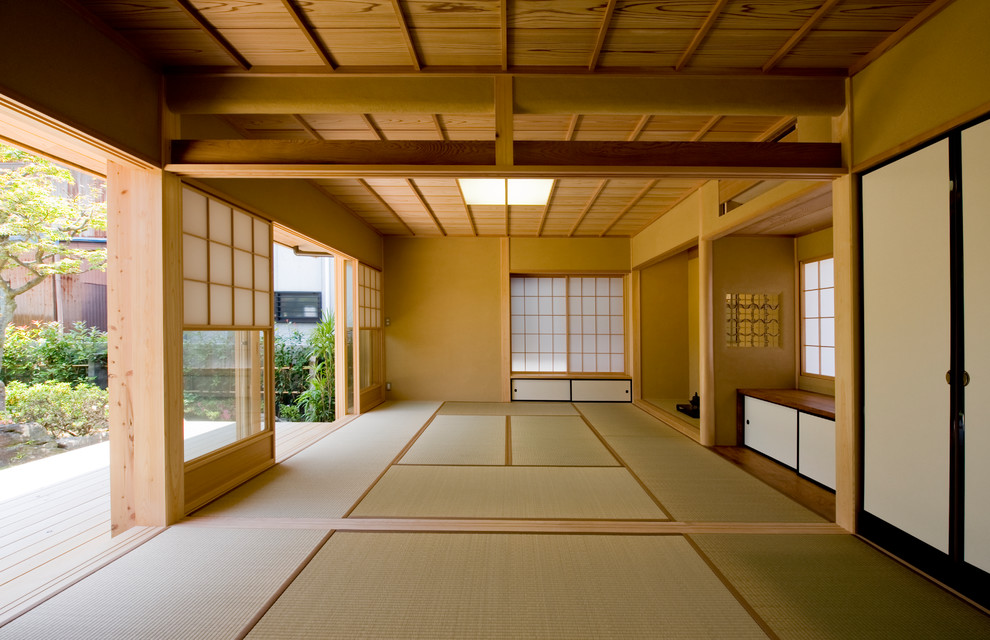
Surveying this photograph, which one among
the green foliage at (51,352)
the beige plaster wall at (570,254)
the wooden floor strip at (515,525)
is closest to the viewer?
the wooden floor strip at (515,525)

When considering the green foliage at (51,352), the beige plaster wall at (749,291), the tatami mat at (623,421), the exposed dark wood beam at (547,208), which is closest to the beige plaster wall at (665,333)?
the tatami mat at (623,421)

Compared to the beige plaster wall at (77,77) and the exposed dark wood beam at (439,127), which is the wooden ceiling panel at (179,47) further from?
the exposed dark wood beam at (439,127)

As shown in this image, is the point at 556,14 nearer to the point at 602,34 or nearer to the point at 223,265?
the point at 602,34

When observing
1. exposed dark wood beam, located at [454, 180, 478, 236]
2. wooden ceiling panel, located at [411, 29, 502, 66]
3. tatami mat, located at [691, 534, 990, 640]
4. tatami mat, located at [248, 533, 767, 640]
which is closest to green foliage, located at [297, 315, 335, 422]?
exposed dark wood beam, located at [454, 180, 478, 236]

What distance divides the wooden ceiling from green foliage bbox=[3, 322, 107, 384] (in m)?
4.60

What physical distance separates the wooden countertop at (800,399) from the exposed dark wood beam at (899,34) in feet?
7.29

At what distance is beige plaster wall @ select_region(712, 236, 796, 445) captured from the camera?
4316 millimetres

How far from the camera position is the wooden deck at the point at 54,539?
6.23 feet

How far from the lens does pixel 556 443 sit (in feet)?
13.9

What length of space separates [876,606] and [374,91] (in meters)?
3.48

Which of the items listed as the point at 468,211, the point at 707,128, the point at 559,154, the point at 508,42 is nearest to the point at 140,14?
the point at 508,42

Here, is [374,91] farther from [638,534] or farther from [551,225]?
[551,225]

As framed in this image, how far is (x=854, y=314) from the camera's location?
2416 millimetres

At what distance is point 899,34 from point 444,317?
225 inches
